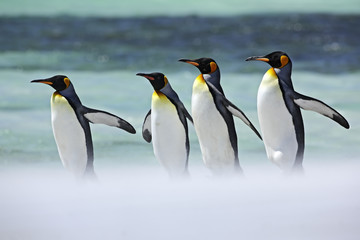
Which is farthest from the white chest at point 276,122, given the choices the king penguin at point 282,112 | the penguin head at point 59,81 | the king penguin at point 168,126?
the penguin head at point 59,81

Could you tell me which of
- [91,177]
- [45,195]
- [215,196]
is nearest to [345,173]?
[215,196]

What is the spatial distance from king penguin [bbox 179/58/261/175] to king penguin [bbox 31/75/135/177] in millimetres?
302

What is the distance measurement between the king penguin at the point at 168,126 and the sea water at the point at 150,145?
9 centimetres

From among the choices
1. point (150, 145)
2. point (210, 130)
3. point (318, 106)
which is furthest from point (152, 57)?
point (318, 106)

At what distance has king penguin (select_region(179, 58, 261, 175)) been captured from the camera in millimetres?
3070

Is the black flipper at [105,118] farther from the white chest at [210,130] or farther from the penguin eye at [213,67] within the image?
the penguin eye at [213,67]

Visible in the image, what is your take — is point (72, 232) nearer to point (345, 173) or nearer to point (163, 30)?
point (345, 173)

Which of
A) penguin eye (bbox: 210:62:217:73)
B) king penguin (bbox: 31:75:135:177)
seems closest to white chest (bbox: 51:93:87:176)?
king penguin (bbox: 31:75:135:177)

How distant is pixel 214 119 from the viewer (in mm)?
3098

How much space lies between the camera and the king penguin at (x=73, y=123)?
3.04 meters

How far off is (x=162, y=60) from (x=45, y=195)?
4.24 m

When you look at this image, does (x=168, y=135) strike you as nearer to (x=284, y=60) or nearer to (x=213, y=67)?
(x=213, y=67)

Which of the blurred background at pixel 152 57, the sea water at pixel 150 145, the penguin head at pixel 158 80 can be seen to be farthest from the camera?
the blurred background at pixel 152 57

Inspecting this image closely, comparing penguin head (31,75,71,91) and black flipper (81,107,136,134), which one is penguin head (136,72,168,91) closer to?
black flipper (81,107,136,134)
